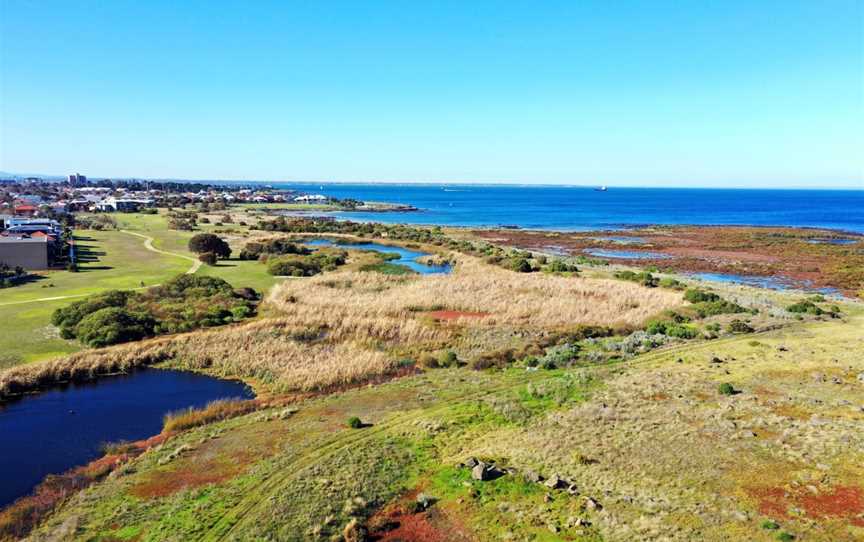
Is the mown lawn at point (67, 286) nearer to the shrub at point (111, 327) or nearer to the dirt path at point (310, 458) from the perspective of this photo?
the shrub at point (111, 327)

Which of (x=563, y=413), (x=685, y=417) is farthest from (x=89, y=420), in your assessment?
(x=685, y=417)

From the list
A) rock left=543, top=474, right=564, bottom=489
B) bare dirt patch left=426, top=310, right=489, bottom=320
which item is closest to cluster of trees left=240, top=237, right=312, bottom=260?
bare dirt patch left=426, top=310, right=489, bottom=320

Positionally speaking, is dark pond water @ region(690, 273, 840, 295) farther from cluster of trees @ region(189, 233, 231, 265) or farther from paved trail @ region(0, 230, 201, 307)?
cluster of trees @ region(189, 233, 231, 265)

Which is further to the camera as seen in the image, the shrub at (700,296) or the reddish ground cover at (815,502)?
the shrub at (700,296)

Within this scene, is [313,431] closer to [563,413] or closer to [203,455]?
[203,455]

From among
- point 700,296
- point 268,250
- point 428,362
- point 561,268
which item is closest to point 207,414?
point 428,362

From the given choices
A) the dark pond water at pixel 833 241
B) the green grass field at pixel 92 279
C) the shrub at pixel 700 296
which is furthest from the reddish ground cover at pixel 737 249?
the green grass field at pixel 92 279

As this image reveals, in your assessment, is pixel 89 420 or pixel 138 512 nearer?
pixel 138 512
